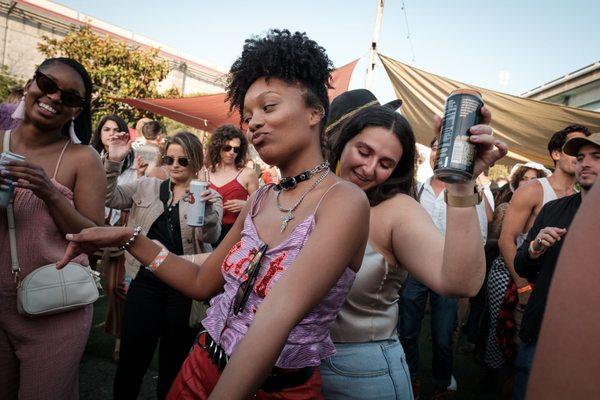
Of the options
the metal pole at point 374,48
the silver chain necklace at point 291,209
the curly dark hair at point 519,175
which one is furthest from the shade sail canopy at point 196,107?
the silver chain necklace at point 291,209

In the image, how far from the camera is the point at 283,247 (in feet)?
4.20

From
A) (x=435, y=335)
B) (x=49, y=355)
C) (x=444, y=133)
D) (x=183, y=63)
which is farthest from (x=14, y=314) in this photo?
(x=183, y=63)

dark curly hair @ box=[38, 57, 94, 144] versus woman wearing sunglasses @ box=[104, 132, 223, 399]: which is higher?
dark curly hair @ box=[38, 57, 94, 144]

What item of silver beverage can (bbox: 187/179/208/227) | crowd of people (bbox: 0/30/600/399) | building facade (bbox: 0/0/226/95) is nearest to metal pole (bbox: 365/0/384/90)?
crowd of people (bbox: 0/30/600/399)

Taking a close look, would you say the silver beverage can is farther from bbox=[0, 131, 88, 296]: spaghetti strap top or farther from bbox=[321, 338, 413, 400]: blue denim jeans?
bbox=[321, 338, 413, 400]: blue denim jeans

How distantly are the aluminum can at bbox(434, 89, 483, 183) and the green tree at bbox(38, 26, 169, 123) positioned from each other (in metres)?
19.2

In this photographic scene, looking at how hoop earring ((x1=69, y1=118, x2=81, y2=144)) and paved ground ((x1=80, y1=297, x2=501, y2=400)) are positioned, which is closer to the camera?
hoop earring ((x1=69, y1=118, x2=81, y2=144))

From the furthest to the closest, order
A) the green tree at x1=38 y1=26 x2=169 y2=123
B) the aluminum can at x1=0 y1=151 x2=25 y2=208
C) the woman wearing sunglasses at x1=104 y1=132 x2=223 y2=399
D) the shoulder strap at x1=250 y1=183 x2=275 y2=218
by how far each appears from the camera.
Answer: the green tree at x1=38 y1=26 x2=169 y2=123, the woman wearing sunglasses at x1=104 y1=132 x2=223 y2=399, the aluminum can at x1=0 y1=151 x2=25 y2=208, the shoulder strap at x1=250 y1=183 x2=275 y2=218

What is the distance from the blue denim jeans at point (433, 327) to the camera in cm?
405

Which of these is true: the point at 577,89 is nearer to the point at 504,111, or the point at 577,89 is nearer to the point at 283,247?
the point at 504,111

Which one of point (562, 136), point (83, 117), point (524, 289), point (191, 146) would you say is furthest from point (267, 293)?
point (562, 136)

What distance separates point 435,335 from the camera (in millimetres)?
4195

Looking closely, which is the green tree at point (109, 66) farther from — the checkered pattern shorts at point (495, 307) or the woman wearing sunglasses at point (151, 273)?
the checkered pattern shorts at point (495, 307)

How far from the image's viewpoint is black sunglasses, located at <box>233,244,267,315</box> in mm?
1301
